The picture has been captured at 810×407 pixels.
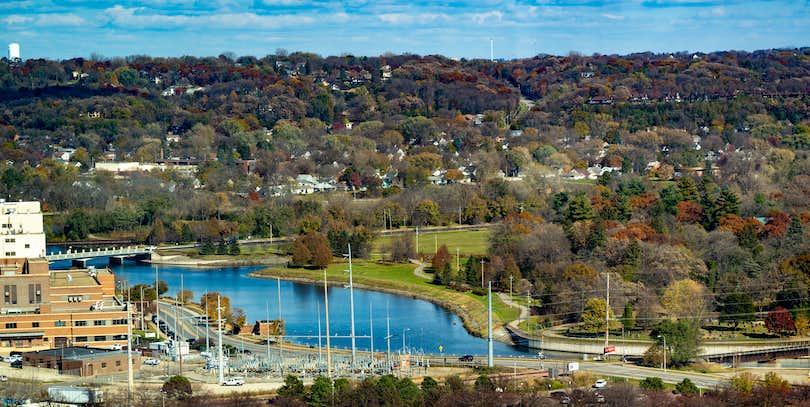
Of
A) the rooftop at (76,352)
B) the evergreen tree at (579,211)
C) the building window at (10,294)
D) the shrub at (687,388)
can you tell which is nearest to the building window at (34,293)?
the building window at (10,294)

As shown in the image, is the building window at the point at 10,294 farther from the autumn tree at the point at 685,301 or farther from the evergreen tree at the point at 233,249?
the evergreen tree at the point at 233,249

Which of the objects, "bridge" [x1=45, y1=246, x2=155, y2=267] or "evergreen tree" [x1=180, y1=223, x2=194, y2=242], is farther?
"evergreen tree" [x1=180, y1=223, x2=194, y2=242]

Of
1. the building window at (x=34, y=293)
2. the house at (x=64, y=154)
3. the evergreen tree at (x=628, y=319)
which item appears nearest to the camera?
the building window at (x=34, y=293)

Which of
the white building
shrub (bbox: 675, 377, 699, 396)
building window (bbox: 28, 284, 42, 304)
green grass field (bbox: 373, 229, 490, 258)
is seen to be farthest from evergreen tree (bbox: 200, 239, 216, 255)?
shrub (bbox: 675, 377, 699, 396)

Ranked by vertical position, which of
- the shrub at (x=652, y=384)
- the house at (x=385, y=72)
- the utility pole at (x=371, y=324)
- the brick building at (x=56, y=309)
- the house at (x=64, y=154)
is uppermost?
the house at (x=385, y=72)

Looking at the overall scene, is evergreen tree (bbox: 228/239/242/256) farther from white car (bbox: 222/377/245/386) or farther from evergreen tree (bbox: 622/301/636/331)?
white car (bbox: 222/377/245/386)

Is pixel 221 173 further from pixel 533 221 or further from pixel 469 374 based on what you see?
pixel 469 374

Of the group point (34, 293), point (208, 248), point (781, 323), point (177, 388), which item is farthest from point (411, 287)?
point (177, 388)

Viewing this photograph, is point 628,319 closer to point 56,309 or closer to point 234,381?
point 234,381

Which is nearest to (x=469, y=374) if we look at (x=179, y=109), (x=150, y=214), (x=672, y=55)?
(x=150, y=214)
